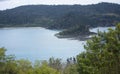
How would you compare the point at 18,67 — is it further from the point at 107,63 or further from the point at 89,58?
the point at 107,63

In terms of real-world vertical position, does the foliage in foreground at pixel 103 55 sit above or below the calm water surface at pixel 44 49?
below

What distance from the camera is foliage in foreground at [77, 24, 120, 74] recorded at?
16328 mm

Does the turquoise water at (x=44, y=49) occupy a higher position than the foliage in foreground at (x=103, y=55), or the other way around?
the turquoise water at (x=44, y=49)

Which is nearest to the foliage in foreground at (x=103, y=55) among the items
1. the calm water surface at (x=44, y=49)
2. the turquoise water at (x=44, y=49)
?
the calm water surface at (x=44, y=49)

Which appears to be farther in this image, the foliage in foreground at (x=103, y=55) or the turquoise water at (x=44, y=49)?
the turquoise water at (x=44, y=49)

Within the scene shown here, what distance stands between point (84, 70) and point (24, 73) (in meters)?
7.11

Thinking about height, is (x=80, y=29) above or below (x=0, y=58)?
above

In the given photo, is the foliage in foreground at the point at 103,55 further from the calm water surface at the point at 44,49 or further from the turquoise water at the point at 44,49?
the turquoise water at the point at 44,49

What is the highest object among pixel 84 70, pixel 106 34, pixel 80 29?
pixel 80 29

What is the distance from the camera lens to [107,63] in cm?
1653

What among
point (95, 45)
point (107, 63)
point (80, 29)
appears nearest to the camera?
point (107, 63)

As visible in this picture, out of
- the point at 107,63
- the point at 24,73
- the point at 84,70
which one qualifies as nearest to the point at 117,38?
the point at 107,63

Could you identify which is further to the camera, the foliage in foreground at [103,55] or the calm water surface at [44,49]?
the calm water surface at [44,49]

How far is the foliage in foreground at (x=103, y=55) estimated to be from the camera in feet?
53.6
